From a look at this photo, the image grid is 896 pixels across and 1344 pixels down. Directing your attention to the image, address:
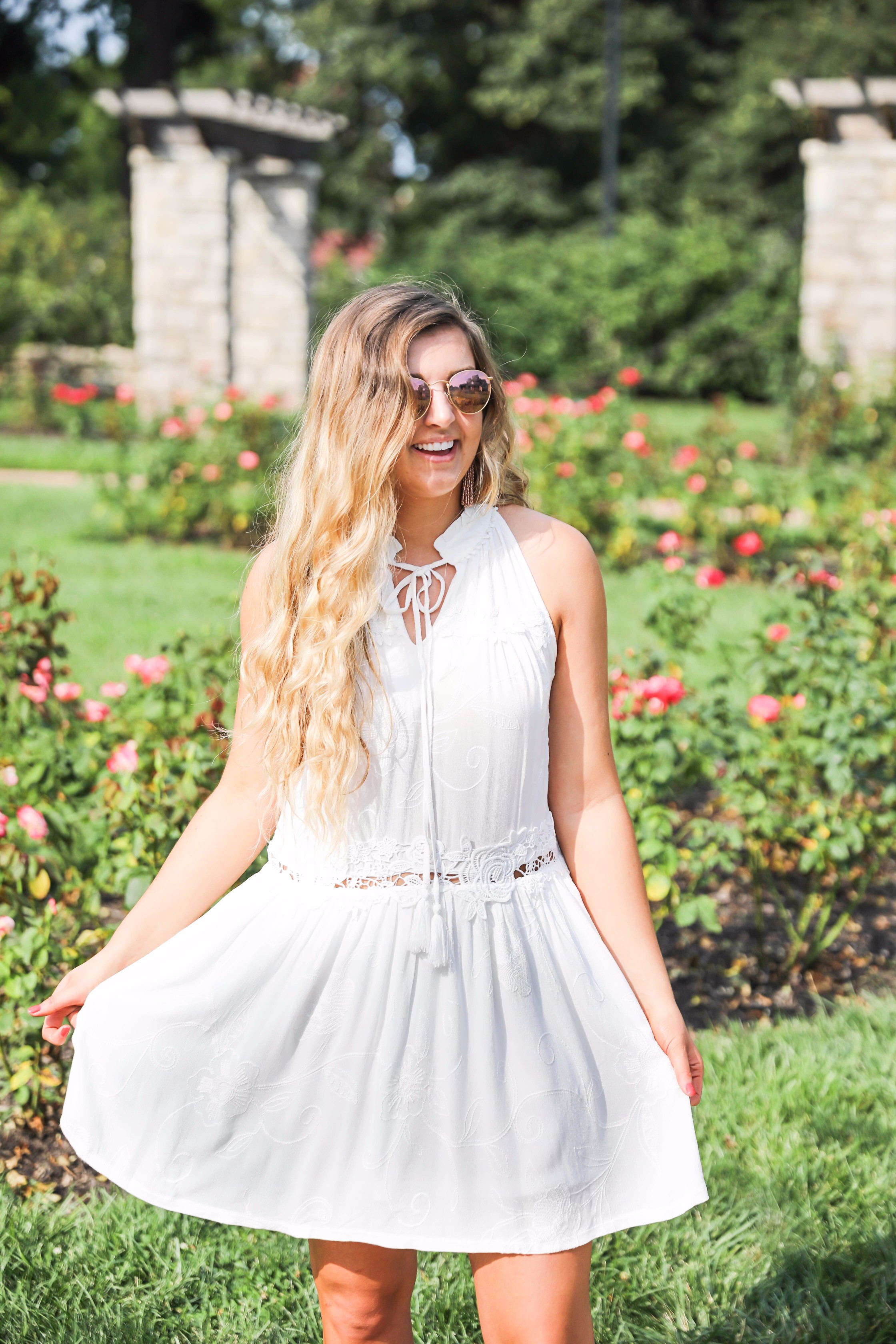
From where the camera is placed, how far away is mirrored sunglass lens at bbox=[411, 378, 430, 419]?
1633 millimetres

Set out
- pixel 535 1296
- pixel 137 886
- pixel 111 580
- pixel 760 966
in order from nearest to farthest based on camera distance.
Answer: pixel 535 1296, pixel 137 886, pixel 760 966, pixel 111 580

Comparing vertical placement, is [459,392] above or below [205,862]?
above

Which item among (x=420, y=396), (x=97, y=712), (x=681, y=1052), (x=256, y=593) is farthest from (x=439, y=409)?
(x=97, y=712)

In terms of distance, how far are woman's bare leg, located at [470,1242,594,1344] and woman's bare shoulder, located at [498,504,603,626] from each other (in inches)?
31.5

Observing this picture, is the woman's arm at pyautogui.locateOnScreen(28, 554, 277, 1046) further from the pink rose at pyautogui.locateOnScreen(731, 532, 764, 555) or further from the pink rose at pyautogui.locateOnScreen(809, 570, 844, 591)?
the pink rose at pyautogui.locateOnScreen(731, 532, 764, 555)

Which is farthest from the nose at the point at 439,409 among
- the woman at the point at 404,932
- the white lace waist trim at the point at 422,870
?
the white lace waist trim at the point at 422,870

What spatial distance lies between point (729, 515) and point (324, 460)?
6.03m

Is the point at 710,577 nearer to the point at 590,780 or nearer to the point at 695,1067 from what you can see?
the point at 590,780

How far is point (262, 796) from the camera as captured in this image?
171 cm

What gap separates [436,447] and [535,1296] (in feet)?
3.50

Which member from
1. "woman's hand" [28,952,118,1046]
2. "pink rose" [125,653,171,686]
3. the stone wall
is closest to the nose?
"woman's hand" [28,952,118,1046]

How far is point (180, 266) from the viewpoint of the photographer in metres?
10.9

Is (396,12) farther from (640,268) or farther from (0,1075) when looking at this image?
(0,1075)

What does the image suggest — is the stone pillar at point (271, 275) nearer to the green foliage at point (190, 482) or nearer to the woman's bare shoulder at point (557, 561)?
the green foliage at point (190, 482)
